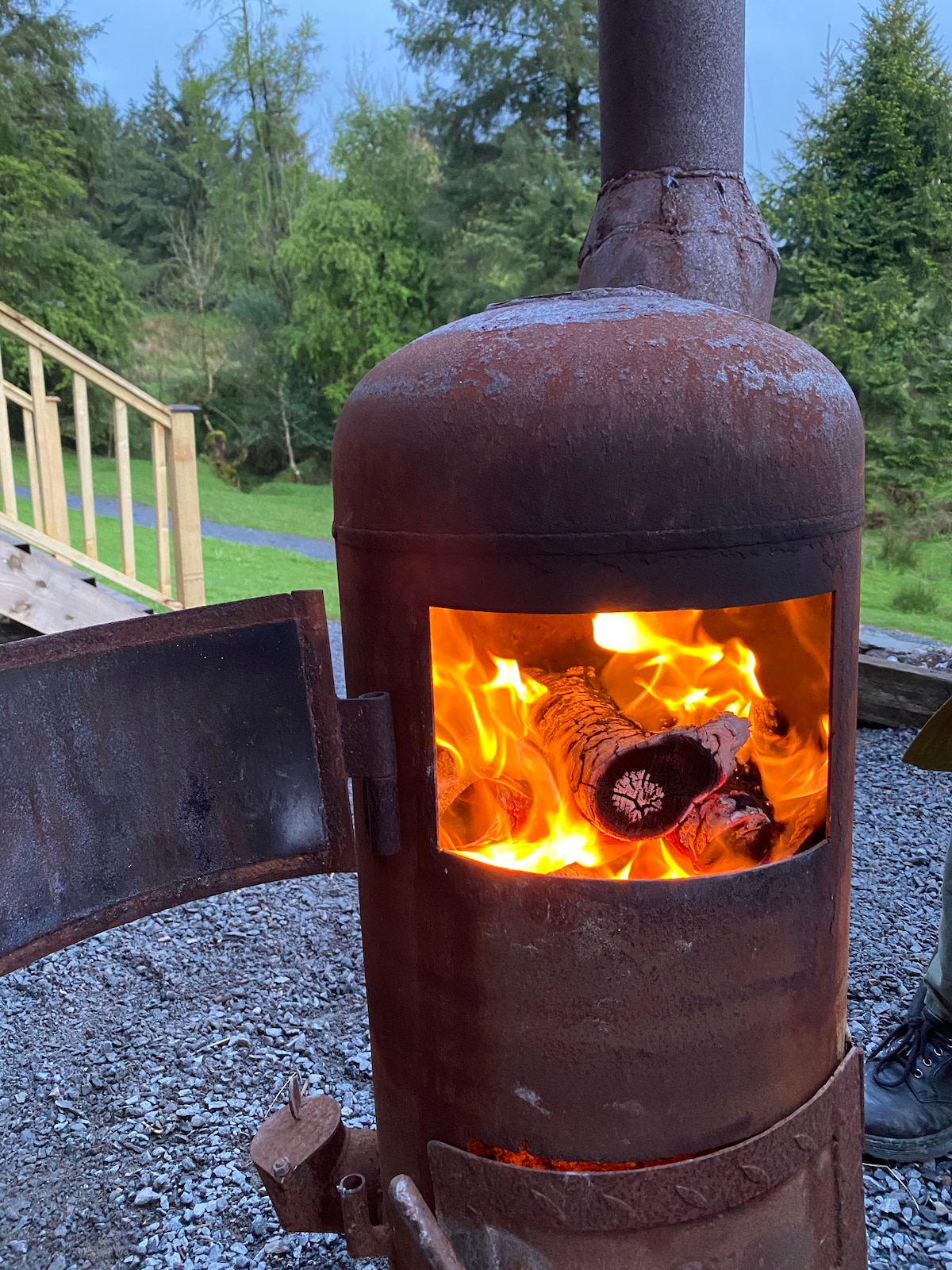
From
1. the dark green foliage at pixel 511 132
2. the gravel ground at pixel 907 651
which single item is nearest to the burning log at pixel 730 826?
the gravel ground at pixel 907 651

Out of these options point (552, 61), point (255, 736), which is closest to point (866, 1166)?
point (255, 736)

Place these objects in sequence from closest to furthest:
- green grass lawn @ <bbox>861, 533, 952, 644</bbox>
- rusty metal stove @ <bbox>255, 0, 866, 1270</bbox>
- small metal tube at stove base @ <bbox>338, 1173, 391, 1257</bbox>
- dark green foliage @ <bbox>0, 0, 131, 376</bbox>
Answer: rusty metal stove @ <bbox>255, 0, 866, 1270</bbox> → small metal tube at stove base @ <bbox>338, 1173, 391, 1257</bbox> → green grass lawn @ <bbox>861, 533, 952, 644</bbox> → dark green foliage @ <bbox>0, 0, 131, 376</bbox>

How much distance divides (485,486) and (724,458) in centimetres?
28

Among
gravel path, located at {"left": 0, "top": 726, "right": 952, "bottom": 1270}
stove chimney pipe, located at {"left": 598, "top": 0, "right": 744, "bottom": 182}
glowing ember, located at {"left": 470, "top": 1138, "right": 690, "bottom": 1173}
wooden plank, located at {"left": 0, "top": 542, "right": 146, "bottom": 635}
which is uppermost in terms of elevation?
stove chimney pipe, located at {"left": 598, "top": 0, "right": 744, "bottom": 182}

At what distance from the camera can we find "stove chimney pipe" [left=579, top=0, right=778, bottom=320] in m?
1.59

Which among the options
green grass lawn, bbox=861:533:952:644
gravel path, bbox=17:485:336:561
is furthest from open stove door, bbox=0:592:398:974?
gravel path, bbox=17:485:336:561

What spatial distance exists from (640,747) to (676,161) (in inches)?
40.8

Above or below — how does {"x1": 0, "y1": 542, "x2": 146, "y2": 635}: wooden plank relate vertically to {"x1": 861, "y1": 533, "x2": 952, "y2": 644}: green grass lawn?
above

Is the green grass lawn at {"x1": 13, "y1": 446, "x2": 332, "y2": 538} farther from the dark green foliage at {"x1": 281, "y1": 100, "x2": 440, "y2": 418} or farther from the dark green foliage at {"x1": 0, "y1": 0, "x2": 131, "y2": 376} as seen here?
the dark green foliage at {"x1": 281, "y1": 100, "x2": 440, "y2": 418}

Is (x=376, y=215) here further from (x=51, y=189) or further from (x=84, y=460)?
(x=84, y=460)

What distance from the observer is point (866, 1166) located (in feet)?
6.07

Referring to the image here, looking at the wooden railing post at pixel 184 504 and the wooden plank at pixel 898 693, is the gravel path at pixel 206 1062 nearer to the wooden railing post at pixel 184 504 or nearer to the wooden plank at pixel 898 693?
the wooden plank at pixel 898 693

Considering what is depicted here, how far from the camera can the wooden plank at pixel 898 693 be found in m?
4.04

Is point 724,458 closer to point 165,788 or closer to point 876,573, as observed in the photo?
point 165,788
